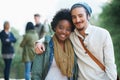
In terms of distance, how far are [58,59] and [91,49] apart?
353 millimetres

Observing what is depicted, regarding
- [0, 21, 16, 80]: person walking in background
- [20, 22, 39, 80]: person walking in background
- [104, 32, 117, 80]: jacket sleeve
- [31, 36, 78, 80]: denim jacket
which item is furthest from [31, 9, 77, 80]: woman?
[0, 21, 16, 80]: person walking in background

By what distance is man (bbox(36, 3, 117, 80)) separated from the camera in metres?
4.40

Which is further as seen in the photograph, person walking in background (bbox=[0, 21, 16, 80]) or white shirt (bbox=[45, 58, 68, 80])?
person walking in background (bbox=[0, 21, 16, 80])

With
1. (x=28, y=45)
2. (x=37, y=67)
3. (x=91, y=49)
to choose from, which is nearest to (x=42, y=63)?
(x=37, y=67)

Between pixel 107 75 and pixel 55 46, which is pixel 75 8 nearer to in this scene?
pixel 55 46

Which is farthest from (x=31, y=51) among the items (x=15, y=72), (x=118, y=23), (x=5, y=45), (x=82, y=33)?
(x=82, y=33)

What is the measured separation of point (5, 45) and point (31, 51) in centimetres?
70

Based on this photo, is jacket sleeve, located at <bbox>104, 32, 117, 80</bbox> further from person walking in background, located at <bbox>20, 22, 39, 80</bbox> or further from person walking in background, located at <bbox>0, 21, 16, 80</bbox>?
person walking in background, located at <bbox>0, 21, 16, 80</bbox>

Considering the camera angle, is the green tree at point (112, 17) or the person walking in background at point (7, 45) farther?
the green tree at point (112, 17)

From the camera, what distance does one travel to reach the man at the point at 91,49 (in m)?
4.40

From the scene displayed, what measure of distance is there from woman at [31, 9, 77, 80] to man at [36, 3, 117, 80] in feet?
0.24

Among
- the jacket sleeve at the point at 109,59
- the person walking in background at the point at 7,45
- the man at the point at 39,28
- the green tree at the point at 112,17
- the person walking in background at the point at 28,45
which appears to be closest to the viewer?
the jacket sleeve at the point at 109,59

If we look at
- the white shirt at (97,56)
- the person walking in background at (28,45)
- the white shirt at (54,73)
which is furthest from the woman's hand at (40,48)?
the person walking in background at (28,45)

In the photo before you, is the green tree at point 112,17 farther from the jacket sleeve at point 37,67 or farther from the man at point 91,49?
the jacket sleeve at point 37,67
